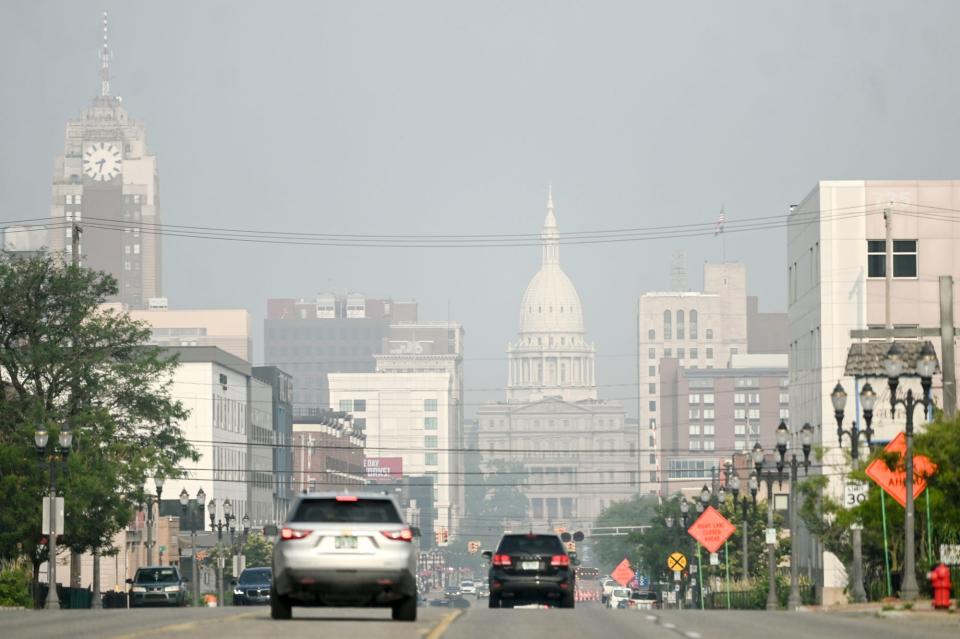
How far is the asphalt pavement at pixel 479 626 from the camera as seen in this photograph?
27203 millimetres

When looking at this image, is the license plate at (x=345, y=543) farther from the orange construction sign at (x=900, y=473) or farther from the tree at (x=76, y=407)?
the tree at (x=76, y=407)

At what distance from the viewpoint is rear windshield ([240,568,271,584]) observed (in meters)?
64.4

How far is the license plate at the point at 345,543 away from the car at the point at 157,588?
3788cm

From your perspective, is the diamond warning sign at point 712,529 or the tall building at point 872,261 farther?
the tall building at point 872,261

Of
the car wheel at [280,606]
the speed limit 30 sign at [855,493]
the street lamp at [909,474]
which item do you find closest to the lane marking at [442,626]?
the car wheel at [280,606]

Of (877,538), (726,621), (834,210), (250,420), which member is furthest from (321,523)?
(250,420)

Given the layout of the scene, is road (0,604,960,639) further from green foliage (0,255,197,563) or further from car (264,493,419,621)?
green foliage (0,255,197,563)

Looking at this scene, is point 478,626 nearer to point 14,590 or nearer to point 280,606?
point 280,606

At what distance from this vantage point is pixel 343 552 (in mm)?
29891

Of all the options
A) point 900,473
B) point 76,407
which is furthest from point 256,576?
point 900,473

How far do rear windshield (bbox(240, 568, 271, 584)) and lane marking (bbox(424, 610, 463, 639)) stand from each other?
1130 inches

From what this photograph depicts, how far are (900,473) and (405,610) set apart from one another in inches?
841

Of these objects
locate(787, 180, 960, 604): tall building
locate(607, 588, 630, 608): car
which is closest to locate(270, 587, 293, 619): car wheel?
locate(787, 180, 960, 604): tall building

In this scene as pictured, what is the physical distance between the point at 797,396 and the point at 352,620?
85.7 meters
